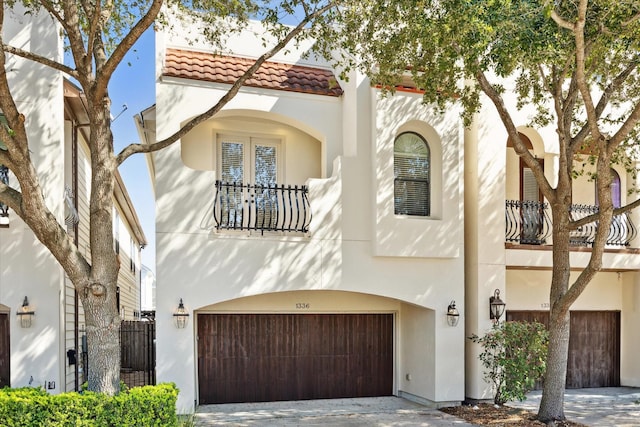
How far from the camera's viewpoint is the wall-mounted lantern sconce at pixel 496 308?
37.9 feet

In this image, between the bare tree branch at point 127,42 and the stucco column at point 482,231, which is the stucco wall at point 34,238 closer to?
the bare tree branch at point 127,42

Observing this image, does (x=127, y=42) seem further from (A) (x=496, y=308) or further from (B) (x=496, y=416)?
(B) (x=496, y=416)

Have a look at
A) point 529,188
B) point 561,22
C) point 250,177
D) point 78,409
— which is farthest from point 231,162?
point 529,188

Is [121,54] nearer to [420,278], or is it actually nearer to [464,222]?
[420,278]

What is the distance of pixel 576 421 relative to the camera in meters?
10.0

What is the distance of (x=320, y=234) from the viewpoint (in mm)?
10648

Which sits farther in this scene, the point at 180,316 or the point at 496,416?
the point at 496,416

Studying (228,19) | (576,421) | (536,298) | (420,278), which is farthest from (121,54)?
(536,298)

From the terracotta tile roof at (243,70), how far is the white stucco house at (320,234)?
0.13 feet

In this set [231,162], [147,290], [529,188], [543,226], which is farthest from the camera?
[147,290]

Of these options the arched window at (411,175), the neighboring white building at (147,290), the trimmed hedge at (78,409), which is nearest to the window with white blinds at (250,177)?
the arched window at (411,175)

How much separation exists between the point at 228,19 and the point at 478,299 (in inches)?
296

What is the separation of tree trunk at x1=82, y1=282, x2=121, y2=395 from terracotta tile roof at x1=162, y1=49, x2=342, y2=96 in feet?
14.9

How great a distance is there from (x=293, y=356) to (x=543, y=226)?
644cm
